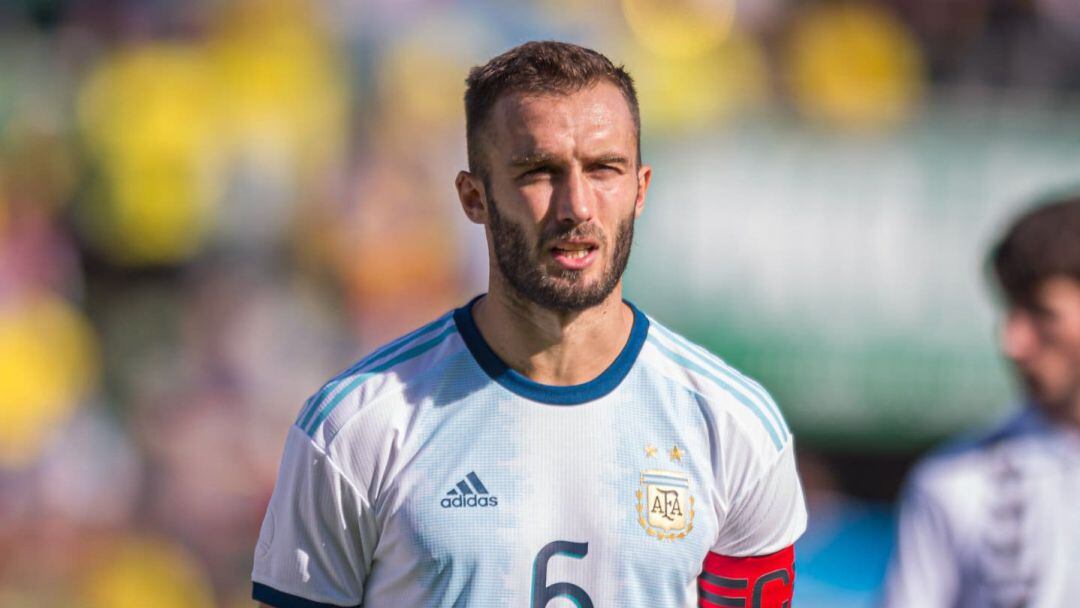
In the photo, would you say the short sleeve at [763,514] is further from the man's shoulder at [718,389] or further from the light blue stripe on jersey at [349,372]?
the light blue stripe on jersey at [349,372]

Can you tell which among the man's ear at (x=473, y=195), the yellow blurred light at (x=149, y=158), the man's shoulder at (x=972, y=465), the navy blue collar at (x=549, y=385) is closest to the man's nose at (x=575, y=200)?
the man's ear at (x=473, y=195)

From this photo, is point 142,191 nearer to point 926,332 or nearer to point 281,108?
point 281,108

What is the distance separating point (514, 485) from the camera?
2.73 meters

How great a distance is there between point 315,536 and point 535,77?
1.02 metres

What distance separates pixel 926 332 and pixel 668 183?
5.32 feet

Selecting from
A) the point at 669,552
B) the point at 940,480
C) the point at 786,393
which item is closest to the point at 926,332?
the point at 786,393

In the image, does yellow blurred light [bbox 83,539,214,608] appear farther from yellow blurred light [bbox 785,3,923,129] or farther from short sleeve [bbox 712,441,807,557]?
short sleeve [bbox 712,441,807,557]

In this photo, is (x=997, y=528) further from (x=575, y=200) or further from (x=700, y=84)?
(x=700, y=84)

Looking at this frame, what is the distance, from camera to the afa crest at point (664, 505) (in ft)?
8.92

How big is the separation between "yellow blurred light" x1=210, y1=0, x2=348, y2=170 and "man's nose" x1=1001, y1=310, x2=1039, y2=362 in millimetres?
4517

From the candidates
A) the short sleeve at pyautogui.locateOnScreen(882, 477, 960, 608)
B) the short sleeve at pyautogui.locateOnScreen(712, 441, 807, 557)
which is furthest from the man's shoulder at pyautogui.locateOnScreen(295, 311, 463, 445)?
the short sleeve at pyautogui.locateOnScreen(882, 477, 960, 608)

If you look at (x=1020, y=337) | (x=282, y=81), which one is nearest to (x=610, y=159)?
(x=1020, y=337)

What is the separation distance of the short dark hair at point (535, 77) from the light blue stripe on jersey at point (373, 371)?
0.36m

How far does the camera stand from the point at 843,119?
24.6ft
